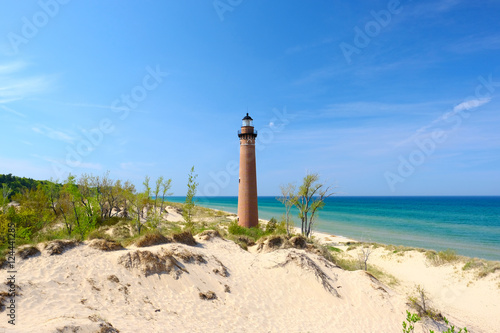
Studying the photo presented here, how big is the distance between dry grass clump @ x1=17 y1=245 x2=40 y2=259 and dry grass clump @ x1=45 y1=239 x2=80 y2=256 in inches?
16.0

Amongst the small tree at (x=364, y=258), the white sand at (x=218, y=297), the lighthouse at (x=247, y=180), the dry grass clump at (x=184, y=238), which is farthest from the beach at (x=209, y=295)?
the lighthouse at (x=247, y=180)

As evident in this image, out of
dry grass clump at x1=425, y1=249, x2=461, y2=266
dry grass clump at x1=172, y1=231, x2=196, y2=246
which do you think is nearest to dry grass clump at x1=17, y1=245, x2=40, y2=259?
dry grass clump at x1=172, y1=231, x2=196, y2=246

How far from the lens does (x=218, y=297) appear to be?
12336 millimetres

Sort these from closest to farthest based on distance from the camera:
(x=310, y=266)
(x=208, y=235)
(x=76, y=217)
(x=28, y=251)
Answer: (x=28, y=251) → (x=310, y=266) → (x=208, y=235) → (x=76, y=217)

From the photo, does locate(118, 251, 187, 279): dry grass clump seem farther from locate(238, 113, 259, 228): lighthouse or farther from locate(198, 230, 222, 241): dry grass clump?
locate(238, 113, 259, 228): lighthouse

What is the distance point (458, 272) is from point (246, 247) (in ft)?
62.4

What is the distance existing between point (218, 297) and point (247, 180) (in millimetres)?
13851

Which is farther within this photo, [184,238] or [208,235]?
[208,235]

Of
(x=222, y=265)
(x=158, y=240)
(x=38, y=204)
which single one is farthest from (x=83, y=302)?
(x=38, y=204)

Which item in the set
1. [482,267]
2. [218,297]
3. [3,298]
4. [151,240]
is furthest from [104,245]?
[482,267]

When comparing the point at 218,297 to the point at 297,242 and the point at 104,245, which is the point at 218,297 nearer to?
the point at 104,245

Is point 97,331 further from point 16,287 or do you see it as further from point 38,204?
point 38,204

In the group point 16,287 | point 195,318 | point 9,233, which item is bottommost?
point 195,318

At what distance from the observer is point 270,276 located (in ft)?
49.6
